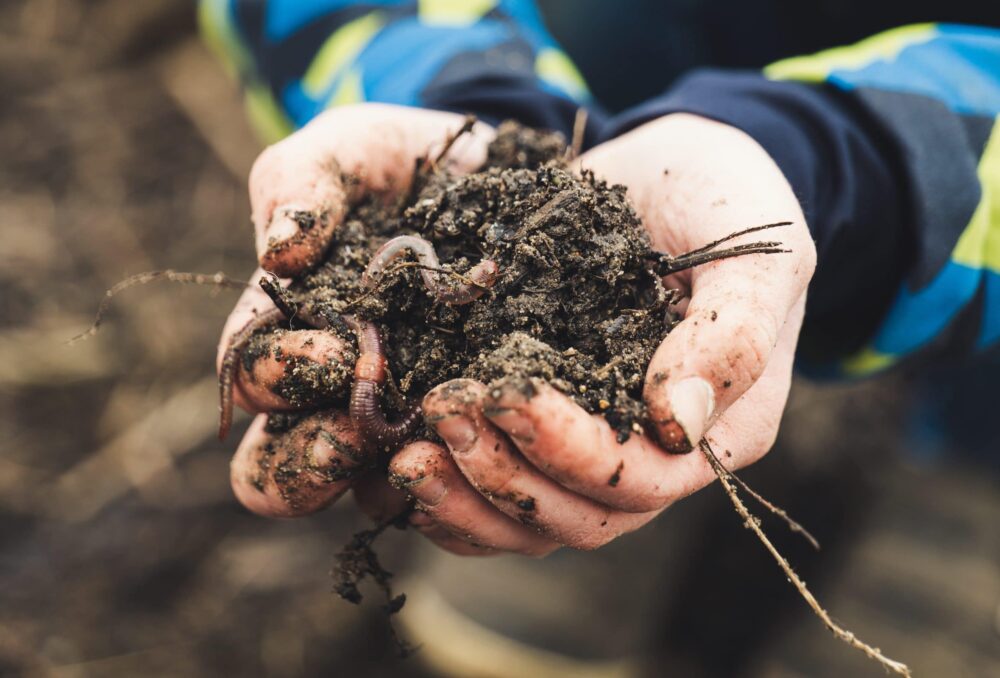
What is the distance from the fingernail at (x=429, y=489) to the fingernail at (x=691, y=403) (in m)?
0.67

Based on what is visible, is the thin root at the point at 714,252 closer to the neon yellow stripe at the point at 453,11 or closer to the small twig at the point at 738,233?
the small twig at the point at 738,233

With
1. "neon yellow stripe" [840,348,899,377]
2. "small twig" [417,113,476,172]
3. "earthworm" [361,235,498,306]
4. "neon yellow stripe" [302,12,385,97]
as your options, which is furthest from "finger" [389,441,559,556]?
"neon yellow stripe" [302,12,385,97]

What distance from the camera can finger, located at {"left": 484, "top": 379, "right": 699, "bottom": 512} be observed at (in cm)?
169

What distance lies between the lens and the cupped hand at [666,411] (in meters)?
1.76

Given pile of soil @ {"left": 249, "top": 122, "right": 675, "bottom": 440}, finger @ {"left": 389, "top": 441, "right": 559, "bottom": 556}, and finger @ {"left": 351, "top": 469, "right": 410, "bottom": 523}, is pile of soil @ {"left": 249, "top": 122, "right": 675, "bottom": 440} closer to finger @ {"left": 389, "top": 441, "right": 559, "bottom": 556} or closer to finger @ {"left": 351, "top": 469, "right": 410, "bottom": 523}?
finger @ {"left": 389, "top": 441, "right": 559, "bottom": 556}

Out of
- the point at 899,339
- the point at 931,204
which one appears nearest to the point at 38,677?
the point at 899,339

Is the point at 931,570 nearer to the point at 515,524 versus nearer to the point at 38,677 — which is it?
the point at 515,524

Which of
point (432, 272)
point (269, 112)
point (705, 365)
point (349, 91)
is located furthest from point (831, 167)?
point (269, 112)

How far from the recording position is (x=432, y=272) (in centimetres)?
212

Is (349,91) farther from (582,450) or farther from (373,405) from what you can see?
(582,450)

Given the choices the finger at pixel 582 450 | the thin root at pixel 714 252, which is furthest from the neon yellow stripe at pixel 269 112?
the finger at pixel 582 450

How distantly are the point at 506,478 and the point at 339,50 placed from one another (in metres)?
2.85

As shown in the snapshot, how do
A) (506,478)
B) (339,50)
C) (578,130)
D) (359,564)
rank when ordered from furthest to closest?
1. (339,50)
2. (578,130)
3. (359,564)
4. (506,478)

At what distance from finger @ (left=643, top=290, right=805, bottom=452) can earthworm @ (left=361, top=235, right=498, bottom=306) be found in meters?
0.54
